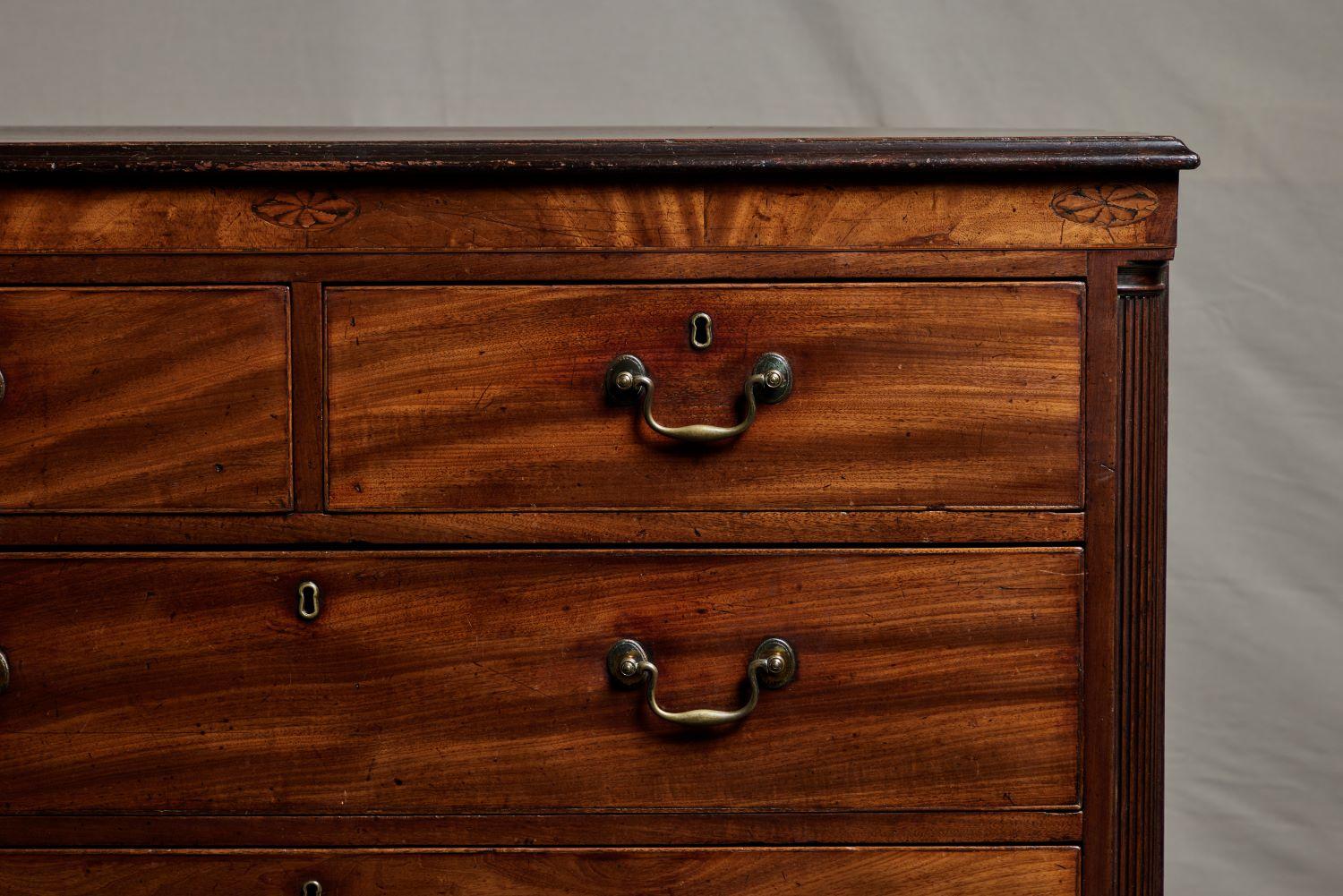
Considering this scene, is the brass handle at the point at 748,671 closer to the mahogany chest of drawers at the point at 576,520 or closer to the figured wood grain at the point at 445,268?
the mahogany chest of drawers at the point at 576,520

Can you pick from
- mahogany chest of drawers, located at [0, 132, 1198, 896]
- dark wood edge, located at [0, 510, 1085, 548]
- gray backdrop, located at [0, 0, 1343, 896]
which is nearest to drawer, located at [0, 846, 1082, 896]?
mahogany chest of drawers, located at [0, 132, 1198, 896]

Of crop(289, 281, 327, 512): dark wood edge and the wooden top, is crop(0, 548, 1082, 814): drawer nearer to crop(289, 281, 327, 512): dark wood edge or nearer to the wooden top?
crop(289, 281, 327, 512): dark wood edge

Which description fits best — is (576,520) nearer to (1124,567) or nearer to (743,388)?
(743,388)

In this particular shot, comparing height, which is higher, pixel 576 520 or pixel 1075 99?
pixel 1075 99

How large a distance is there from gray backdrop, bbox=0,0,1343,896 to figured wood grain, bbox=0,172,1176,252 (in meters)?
0.88

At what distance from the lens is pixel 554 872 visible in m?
0.94

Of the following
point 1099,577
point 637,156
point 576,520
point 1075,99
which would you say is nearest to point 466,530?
point 576,520

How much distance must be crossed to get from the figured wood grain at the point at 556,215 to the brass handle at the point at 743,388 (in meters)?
0.08

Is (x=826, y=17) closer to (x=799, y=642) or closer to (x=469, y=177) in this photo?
(x=469, y=177)

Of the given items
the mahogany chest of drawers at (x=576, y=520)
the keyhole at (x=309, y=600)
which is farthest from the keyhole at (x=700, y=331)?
the keyhole at (x=309, y=600)

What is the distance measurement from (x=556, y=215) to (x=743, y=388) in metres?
0.18

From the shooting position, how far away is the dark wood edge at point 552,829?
3.05 feet

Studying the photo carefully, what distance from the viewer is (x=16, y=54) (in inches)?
67.7

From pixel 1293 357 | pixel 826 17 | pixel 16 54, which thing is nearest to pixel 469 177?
pixel 826 17
